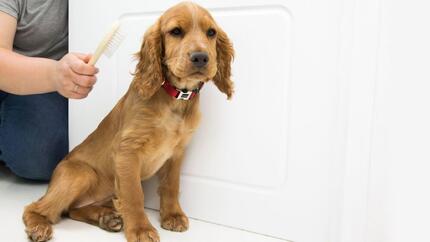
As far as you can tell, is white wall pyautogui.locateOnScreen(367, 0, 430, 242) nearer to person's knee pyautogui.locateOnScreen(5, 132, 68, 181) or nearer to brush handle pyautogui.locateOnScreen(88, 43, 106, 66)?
brush handle pyautogui.locateOnScreen(88, 43, 106, 66)

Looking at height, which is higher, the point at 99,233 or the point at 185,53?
the point at 185,53

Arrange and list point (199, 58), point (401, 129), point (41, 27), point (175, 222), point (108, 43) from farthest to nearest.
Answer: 1. point (41, 27)
2. point (175, 222)
3. point (108, 43)
4. point (199, 58)
5. point (401, 129)

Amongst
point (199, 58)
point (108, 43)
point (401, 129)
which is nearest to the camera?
point (401, 129)

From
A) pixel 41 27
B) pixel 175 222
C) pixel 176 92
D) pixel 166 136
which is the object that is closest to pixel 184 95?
pixel 176 92

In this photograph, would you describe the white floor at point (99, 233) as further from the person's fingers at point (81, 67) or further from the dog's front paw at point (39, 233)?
the person's fingers at point (81, 67)

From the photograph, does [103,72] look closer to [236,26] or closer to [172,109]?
[172,109]

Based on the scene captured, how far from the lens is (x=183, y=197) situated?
1.43m

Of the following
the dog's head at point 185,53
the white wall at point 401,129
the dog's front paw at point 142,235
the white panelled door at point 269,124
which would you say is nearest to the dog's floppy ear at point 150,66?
the dog's head at point 185,53

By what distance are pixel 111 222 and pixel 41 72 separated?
0.55 m

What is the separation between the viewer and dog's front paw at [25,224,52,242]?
3.77 ft

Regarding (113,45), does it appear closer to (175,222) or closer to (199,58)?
(199,58)

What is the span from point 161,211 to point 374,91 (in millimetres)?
799

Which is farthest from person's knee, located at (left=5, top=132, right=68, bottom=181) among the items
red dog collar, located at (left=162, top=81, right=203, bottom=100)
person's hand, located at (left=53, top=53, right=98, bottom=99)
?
red dog collar, located at (left=162, top=81, right=203, bottom=100)

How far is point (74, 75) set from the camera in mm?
1203
